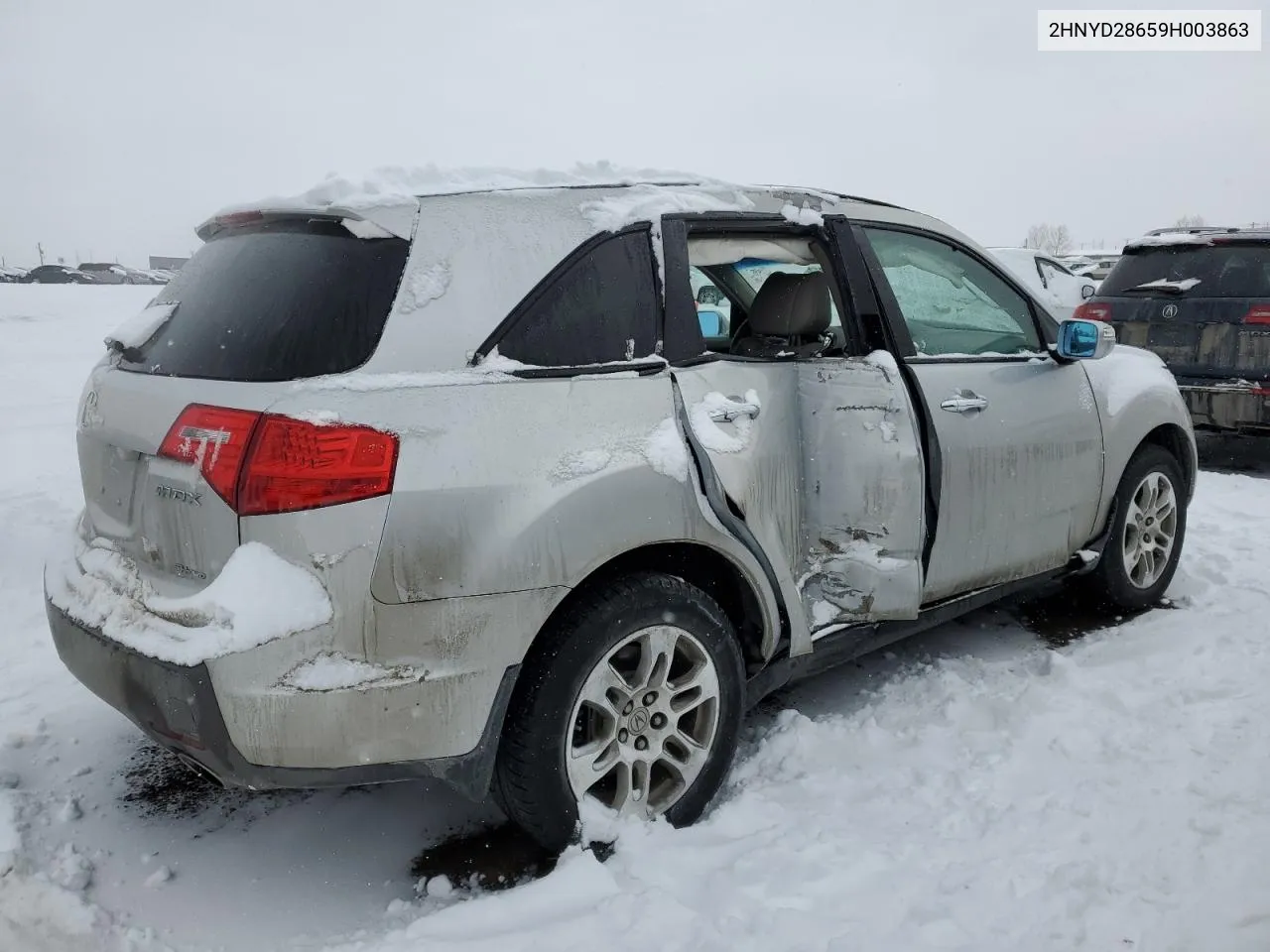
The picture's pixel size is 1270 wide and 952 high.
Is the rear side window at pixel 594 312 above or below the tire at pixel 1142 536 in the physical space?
above

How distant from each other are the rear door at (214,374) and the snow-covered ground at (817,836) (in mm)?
844

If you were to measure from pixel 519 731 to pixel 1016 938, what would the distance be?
4.01 feet

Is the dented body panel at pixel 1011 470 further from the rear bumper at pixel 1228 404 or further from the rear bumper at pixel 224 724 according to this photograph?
the rear bumper at pixel 1228 404

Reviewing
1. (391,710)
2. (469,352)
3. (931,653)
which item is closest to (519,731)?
(391,710)

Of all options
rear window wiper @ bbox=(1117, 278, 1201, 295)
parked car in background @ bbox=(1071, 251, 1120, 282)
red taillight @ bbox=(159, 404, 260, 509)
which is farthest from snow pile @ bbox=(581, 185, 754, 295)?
parked car in background @ bbox=(1071, 251, 1120, 282)

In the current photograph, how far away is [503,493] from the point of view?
2178 mm

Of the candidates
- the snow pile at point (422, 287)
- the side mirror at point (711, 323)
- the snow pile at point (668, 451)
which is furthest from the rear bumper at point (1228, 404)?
the snow pile at point (422, 287)

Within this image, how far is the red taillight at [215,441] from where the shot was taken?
207 cm

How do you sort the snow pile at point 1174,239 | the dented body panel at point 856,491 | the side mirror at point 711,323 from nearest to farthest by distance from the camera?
1. the dented body panel at point 856,491
2. the side mirror at point 711,323
3. the snow pile at point 1174,239

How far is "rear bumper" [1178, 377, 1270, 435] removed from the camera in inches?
254

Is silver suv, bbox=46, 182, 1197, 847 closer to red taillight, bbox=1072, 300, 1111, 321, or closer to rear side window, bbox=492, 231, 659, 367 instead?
rear side window, bbox=492, 231, 659, 367

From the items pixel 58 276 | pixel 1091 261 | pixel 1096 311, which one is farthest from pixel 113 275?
pixel 1096 311

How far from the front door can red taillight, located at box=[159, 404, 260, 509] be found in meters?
2.08

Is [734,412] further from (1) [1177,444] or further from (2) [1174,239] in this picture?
(2) [1174,239]
